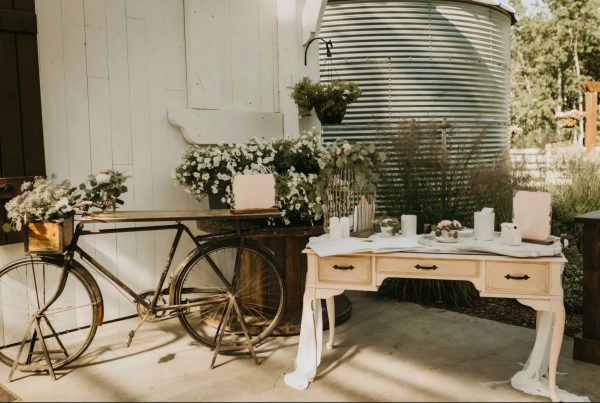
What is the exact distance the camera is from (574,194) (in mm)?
6410

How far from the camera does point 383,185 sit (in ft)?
17.4

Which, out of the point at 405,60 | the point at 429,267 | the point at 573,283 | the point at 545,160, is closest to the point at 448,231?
the point at 429,267

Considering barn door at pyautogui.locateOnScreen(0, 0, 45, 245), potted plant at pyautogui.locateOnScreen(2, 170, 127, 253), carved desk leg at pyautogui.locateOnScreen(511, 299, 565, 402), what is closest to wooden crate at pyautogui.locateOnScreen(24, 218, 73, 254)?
potted plant at pyautogui.locateOnScreen(2, 170, 127, 253)

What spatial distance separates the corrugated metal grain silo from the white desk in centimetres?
366

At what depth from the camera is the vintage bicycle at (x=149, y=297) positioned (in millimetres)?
3545

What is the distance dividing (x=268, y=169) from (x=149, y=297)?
4.49 feet

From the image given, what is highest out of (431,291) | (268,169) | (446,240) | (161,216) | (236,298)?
(268,169)

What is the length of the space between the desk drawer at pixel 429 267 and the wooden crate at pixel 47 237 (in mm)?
1881

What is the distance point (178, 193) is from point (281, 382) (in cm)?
213

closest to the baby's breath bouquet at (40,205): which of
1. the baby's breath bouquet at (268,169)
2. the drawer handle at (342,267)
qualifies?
the baby's breath bouquet at (268,169)

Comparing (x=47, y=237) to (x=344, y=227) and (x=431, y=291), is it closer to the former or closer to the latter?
(x=344, y=227)

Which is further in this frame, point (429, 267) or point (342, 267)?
point (342, 267)

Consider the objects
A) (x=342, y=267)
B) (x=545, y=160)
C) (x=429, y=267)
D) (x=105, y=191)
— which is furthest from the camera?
(x=545, y=160)

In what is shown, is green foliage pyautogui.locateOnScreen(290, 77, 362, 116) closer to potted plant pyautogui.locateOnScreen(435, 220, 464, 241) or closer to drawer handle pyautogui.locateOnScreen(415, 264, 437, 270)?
potted plant pyautogui.locateOnScreen(435, 220, 464, 241)
